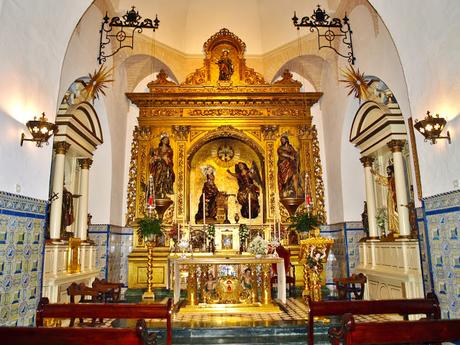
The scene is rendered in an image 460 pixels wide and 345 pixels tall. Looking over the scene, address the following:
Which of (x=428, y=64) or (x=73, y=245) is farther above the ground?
(x=428, y=64)

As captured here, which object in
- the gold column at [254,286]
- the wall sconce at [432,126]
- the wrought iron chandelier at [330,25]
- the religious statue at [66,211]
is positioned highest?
the wrought iron chandelier at [330,25]

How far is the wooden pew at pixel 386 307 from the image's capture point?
16.0 ft

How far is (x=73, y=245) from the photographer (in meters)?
9.00

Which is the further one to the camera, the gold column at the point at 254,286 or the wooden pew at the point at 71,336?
the gold column at the point at 254,286

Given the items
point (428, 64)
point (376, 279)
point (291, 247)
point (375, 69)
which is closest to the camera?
point (428, 64)

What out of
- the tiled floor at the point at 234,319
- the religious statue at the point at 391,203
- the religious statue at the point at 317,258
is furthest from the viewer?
the religious statue at the point at 391,203

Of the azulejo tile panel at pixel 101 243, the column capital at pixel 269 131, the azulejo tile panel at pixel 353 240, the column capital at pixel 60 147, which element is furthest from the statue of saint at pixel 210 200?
the column capital at pixel 60 147

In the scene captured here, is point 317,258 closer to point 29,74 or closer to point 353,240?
point 353,240

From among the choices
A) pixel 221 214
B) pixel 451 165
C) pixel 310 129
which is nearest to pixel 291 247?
pixel 221 214

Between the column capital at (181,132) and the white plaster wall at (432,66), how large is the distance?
7.25 meters

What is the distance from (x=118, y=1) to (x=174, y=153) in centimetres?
460

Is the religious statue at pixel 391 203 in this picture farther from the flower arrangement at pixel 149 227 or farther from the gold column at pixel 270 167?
the flower arrangement at pixel 149 227

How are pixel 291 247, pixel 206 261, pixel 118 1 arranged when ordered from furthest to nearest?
pixel 291 247 → pixel 118 1 → pixel 206 261

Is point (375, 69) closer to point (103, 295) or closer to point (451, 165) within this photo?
point (451, 165)
